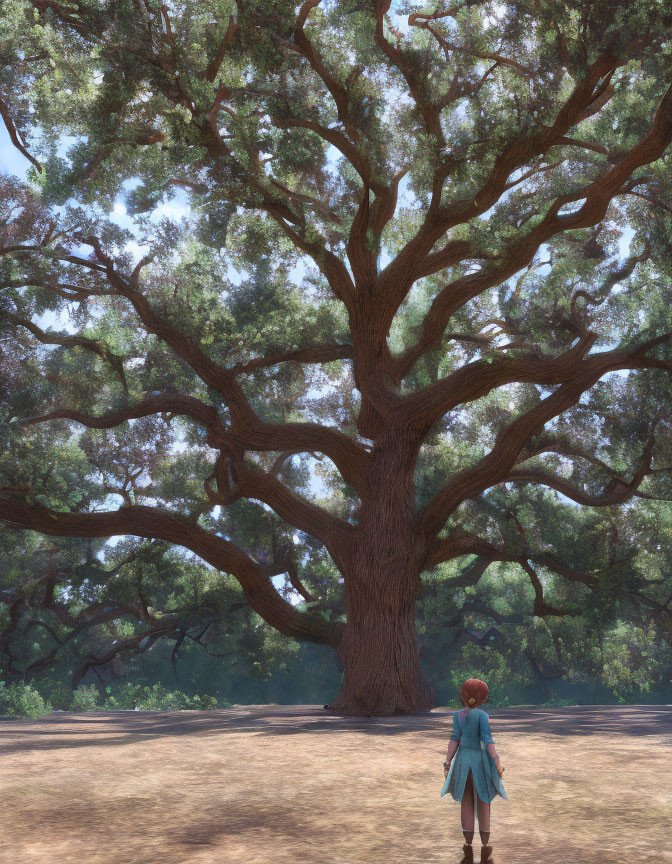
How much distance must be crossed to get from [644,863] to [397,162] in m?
12.3

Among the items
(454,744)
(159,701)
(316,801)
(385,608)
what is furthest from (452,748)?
(159,701)

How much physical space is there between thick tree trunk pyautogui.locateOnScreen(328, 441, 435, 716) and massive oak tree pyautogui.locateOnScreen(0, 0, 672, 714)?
4cm

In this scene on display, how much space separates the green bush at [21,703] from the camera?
45.7 ft

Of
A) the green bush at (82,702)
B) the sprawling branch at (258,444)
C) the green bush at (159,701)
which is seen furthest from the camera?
the green bush at (82,702)

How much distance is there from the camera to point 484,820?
3514 millimetres

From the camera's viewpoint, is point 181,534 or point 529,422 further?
point 181,534

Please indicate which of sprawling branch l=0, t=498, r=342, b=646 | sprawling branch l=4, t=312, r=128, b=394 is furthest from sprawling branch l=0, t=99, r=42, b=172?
sprawling branch l=0, t=498, r=342, b=646

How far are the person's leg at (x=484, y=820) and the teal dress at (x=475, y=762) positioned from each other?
3cm

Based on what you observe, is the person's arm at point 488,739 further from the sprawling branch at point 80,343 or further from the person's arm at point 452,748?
the sprawling branch at point 80,343

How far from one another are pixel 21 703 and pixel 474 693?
1276 cm

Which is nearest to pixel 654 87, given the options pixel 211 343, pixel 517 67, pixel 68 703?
pixel 517 67

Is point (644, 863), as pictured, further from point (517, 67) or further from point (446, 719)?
point (517, 67)

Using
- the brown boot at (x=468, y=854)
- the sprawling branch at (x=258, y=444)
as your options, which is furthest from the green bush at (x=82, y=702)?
the brown boot at (x=468, y=854)

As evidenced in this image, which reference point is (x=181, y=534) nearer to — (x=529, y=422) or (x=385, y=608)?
(x=385, y=608)
